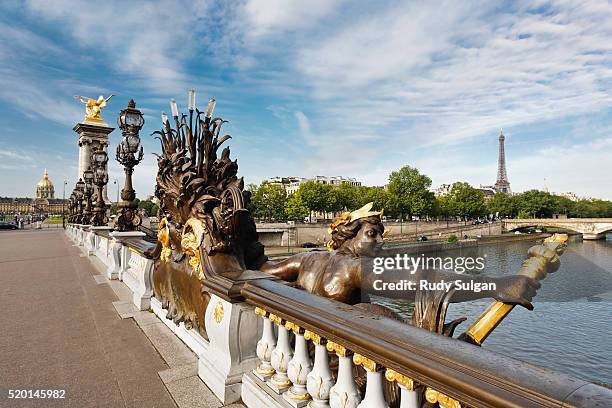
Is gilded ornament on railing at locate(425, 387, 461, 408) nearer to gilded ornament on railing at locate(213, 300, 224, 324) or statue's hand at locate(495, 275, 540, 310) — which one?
statue's hand at locate(495, 275, 540, 310)

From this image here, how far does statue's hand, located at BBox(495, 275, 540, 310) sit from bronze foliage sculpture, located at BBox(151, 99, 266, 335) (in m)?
2.04

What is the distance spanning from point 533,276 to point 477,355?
1.10 metres

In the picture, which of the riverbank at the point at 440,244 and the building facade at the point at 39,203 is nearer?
the riverbank at the point at 440,244

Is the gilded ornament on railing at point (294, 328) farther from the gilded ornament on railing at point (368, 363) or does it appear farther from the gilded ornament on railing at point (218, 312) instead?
the gilded ornament on railing at point (218, 312)

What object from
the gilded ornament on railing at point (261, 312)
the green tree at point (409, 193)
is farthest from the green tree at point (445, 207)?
the gilded ornament on railing at point (261, 312)

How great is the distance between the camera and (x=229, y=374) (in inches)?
117

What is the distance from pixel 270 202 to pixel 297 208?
699cm

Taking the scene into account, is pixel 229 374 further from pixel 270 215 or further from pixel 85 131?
pixel 270 215

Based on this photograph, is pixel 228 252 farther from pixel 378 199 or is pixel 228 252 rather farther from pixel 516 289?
pixel 378 199

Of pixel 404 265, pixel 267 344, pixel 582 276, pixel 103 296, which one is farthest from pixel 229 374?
pixel 582 276

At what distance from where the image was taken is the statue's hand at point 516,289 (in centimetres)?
219

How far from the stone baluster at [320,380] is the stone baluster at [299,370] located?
166 millimetres

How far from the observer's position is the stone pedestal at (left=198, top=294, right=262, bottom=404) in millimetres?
2982

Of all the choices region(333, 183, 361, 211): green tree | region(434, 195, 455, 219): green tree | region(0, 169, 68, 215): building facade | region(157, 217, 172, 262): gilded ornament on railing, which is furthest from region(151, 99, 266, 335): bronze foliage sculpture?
region(0, 169, 68, 215): building facade
